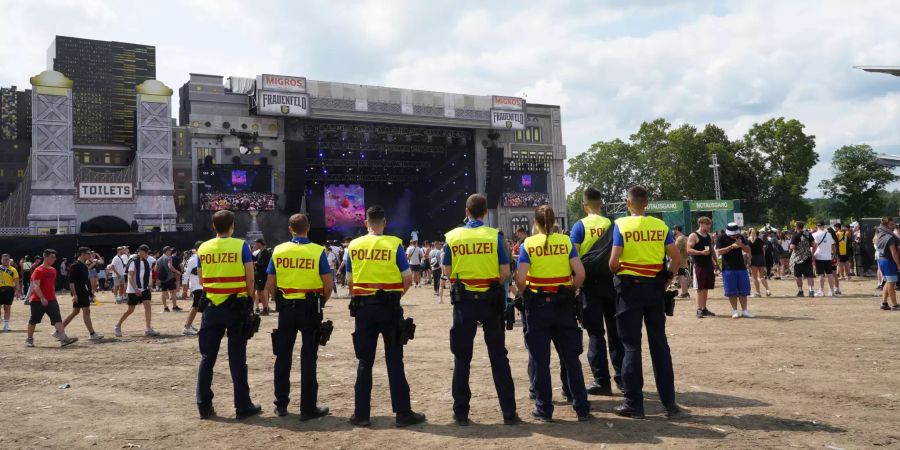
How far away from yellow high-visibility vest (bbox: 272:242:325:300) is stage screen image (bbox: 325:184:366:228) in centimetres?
3767

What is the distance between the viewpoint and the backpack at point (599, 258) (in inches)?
219

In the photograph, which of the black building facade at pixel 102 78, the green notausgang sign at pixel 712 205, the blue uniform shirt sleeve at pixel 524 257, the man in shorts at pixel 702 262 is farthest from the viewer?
the black building facade at pixel 102 78

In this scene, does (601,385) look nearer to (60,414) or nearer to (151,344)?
(60,414)

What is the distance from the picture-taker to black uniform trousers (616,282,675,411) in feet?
16.3

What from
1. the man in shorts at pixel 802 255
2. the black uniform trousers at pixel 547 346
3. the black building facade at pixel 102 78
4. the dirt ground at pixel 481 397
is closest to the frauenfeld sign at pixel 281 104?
the dirt ground at pixel 481 397

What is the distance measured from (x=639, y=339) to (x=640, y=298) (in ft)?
1.11

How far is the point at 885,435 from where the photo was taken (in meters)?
4.32

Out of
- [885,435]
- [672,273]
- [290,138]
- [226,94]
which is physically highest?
[226,94]

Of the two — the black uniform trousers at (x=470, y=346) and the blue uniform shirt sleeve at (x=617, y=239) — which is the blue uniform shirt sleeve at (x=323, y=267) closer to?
the black uniform trousers at (x=470, y=346)

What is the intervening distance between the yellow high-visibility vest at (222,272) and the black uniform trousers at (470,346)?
203 cm

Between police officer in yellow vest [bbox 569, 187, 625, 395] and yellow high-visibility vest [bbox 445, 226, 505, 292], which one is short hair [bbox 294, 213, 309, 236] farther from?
police officer in yellow vest [bbox 569, 187, 625, 395]

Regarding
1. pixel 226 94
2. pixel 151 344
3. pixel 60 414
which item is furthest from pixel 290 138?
pixel 60 414

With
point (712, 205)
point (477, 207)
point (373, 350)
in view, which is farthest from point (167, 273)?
point (712, 205)

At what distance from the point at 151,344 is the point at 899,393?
995 centimetres
